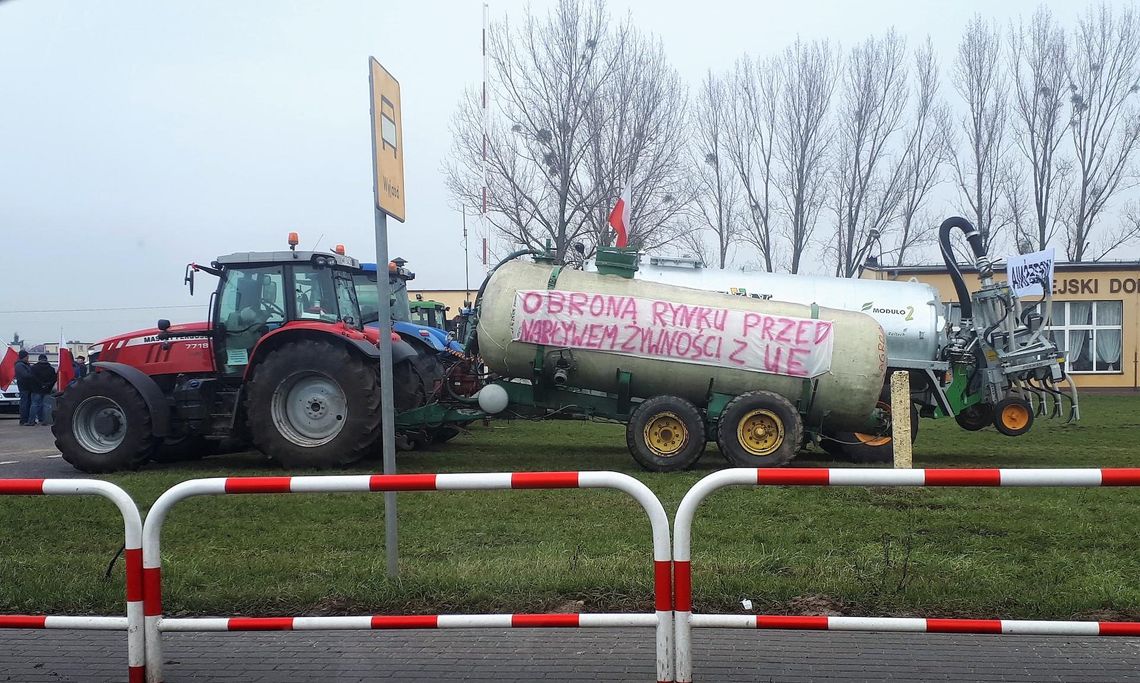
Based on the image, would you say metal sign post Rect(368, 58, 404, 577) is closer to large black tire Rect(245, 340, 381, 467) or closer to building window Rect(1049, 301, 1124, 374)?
large black tire Rect(245, 340, 381, 467)

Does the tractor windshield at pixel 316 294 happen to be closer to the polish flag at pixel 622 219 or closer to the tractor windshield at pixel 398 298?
the tractor windshield at pixel 398 298

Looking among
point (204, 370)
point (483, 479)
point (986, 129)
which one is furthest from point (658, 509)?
point (986, 129)

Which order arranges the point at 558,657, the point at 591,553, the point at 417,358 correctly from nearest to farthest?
the point at 558,657
the point at 591,553
the point at 417,358

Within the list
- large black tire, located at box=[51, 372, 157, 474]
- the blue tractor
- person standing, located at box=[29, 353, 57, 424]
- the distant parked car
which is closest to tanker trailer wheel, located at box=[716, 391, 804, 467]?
the blue tractor

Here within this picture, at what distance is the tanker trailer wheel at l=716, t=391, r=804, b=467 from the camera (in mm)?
11133

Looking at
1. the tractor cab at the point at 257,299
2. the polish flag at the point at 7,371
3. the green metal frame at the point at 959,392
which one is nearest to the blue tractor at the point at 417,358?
the tractor cab at the point at 257,299

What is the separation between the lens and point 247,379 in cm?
1149

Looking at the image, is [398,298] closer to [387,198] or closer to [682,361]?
[682,361]

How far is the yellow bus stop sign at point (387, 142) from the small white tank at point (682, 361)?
5919 mm

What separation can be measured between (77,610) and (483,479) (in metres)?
2.96

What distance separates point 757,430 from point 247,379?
6.24 metres

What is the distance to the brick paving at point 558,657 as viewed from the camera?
4.39 metres

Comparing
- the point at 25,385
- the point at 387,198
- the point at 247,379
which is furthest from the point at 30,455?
the point at 387,198

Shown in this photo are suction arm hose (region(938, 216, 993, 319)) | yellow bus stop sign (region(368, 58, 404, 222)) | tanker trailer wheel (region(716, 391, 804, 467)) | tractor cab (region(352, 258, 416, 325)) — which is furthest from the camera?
suction arm hose (region(938, 216, 993, 319))
